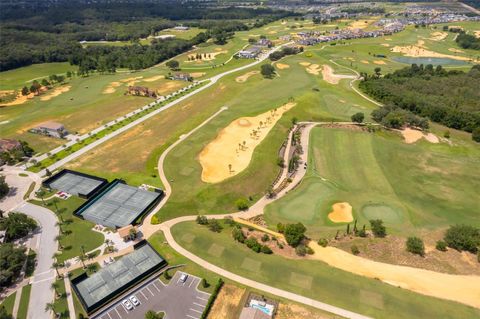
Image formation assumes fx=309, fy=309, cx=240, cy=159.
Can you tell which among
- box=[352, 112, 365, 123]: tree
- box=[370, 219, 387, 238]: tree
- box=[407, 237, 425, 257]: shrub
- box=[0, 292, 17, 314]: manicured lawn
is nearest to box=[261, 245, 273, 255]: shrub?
box=[370, 219, 387, 238]: tree

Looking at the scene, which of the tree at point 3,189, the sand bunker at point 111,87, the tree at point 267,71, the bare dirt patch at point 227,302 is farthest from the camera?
the tree at point 267,71

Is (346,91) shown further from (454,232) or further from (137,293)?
(137,293)

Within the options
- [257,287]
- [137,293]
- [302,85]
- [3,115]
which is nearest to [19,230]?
[137,293]

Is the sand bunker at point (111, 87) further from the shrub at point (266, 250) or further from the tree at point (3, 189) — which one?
the shrub at point (266, 250)

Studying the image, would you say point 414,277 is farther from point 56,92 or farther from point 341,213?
point 56,92

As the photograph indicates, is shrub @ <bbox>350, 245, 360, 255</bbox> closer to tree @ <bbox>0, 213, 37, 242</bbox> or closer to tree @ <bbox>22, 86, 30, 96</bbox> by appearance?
tree @ <bbox>0, 213, 37, 242</bbox>

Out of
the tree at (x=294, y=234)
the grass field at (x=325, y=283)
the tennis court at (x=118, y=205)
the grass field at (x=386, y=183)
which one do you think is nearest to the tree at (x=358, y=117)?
the grass field at (x=386, y=183)
